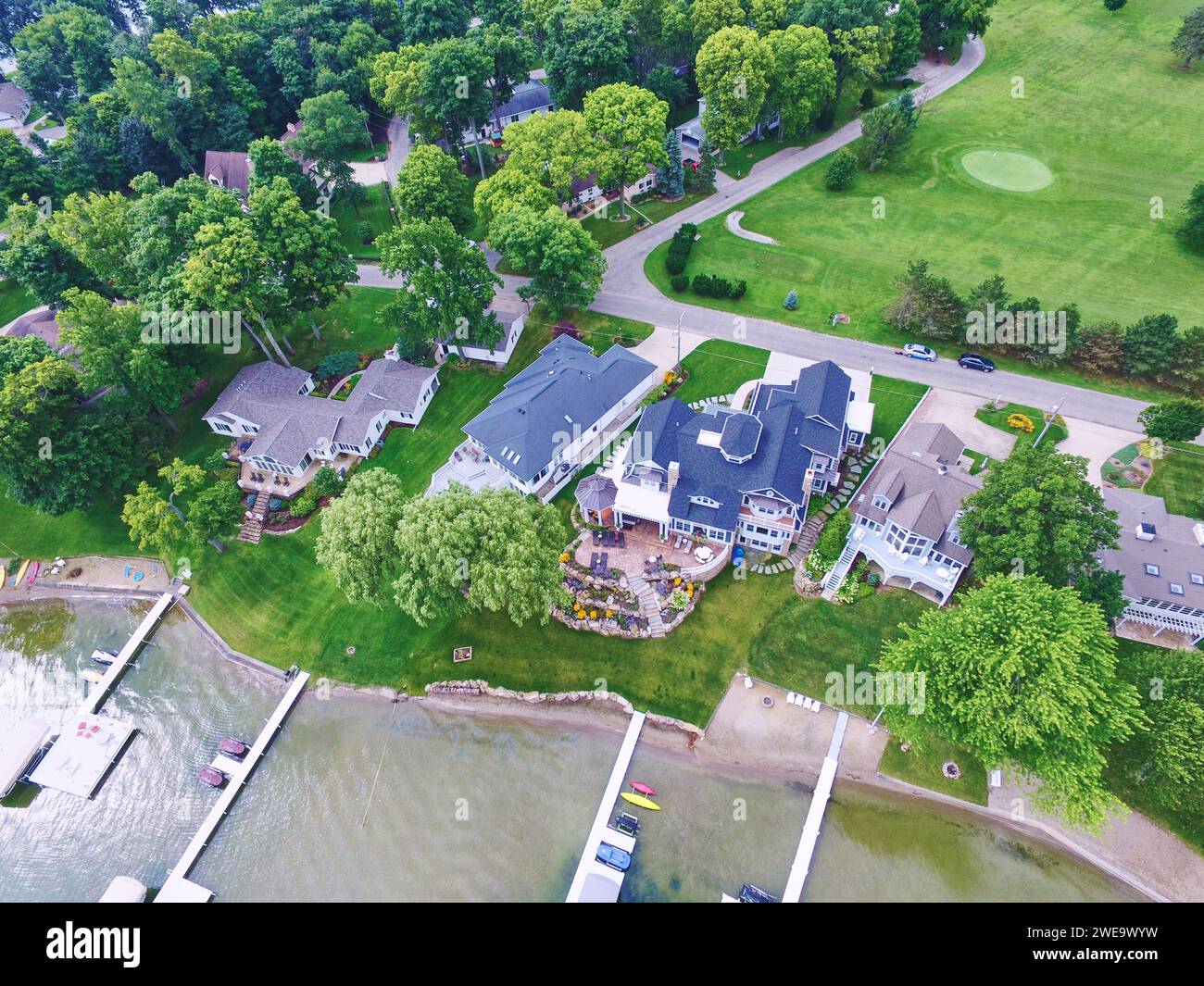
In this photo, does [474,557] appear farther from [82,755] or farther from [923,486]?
[82,755]

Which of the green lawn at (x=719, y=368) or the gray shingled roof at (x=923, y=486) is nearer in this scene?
the gray shingled roof at (x=923, y=486)

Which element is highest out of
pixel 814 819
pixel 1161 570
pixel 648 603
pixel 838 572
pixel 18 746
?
pixel 1161 570

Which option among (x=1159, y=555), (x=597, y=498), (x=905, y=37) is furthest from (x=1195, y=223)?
(x=597, y=498)

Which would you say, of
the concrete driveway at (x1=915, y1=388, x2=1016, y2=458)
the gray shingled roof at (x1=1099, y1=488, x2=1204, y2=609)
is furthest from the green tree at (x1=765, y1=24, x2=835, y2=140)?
the gray shingled roof at (x1=1099, y1=488, x2=1204, y2=609)

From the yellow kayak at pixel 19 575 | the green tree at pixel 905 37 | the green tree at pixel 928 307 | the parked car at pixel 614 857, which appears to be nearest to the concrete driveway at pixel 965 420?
the green tree at pixel 928 307

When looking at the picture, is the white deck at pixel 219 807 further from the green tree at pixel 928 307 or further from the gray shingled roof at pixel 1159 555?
the green tree at pixel 928 307

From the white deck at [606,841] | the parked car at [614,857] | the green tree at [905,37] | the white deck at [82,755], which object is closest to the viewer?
the white deck at [606,841]

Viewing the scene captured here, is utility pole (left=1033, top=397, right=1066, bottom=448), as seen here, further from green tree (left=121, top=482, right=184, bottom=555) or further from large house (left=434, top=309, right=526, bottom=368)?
green tree (left=121, top=482, right=184, bottom=555)
